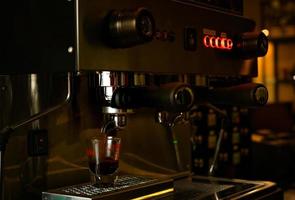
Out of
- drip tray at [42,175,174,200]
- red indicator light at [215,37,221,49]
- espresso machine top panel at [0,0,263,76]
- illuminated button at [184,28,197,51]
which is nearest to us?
espresso machine top panel at [0,0,263,76]

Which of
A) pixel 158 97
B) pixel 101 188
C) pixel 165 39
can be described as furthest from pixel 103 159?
pixel 165 39

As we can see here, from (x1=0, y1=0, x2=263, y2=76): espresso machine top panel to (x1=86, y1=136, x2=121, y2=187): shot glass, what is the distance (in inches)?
7.9

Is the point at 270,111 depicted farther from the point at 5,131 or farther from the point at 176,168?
the point at 5,131

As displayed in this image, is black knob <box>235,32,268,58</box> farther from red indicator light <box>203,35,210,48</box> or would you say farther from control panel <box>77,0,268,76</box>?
red indicator light <box>203,35,210,48</box>

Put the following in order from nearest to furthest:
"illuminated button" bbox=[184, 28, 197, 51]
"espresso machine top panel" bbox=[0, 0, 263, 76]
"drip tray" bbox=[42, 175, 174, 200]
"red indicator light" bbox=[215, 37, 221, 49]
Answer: "espresso machine top panel" bbox=[0, 0, 263, 76] → "drip tray" bbox=[42, 175, 174, 200] → "illuminated button" bbox=[184, 28, 197, 51] → "red indicator light" bbox=[215, 37, 221, 49]

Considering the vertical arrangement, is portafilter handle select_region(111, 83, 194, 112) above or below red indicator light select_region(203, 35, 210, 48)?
below

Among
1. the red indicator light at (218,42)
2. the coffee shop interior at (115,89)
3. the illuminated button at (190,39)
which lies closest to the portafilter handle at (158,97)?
the coffee shop interior at (115,89)

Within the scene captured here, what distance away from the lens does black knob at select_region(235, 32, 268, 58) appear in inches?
52.3

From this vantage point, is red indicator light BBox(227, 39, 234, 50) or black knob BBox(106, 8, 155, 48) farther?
red indicator light BBox(227, 39, 234, 50)

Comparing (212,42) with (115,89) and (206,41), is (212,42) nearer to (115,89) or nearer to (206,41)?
(206,41)

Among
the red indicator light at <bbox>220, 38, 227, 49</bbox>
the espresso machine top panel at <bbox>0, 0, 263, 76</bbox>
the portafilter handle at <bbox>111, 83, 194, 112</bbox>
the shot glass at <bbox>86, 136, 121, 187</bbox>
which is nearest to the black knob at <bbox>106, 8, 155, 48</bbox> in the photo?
the espresso machine top panel at <bbox>0, 0, 263, 76</bbox>

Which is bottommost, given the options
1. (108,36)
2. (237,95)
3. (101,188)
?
(101,188)

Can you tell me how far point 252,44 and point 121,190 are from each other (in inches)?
20.5

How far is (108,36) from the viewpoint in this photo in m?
0.98
